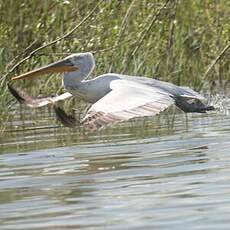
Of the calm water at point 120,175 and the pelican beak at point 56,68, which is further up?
the pelican beak at point 56,68

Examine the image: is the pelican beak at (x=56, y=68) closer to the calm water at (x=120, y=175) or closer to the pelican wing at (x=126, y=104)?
the calm water at (x=120, y=175)

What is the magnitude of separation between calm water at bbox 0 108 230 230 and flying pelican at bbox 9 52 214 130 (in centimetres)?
37

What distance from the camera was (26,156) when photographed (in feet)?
30.0

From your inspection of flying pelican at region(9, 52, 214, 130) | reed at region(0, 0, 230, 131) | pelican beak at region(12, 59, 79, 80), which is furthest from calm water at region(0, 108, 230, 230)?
reed at region(0, 0, 230, 131)

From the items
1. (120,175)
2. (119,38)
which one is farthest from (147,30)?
(120,175)

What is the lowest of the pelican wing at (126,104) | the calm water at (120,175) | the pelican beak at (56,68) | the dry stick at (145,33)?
the calm water at (120,175)

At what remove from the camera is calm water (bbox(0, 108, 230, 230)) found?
20.1 feet

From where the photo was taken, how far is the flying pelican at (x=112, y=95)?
8.14m

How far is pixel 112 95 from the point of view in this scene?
8.80 metres

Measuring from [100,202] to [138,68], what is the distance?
5379mm

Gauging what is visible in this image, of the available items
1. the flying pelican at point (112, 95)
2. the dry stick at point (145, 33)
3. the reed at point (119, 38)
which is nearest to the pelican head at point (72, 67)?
the flying pelican at point (112, 95)

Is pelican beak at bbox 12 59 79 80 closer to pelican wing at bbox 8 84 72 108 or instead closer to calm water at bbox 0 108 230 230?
calm water at bbox 0 108 230 230

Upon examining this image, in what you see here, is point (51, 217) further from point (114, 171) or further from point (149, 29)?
point (149, 29)

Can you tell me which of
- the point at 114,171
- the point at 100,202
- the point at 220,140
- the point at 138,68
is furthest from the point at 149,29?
the point at 100,202
